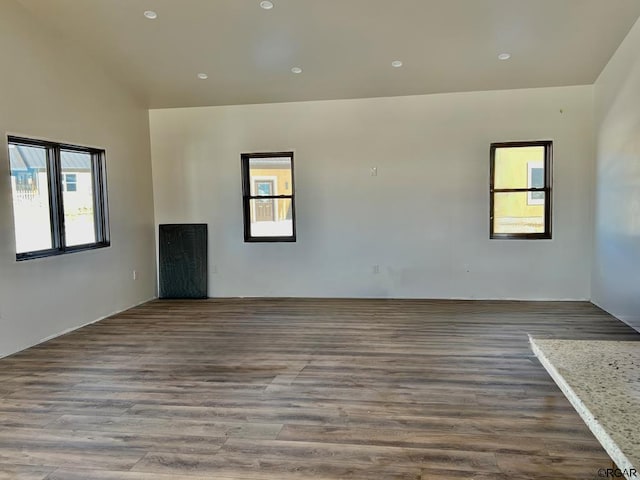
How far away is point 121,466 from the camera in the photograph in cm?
242

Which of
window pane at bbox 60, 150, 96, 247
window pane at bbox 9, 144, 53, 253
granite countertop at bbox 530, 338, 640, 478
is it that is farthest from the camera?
window pane at bbox 60, 150, 96, 247

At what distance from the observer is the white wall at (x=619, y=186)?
15.4ft

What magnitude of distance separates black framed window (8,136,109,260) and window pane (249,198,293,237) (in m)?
2.06

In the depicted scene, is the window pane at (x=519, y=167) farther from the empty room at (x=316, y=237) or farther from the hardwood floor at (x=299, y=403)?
the hardwood floor at (x=299, y=403)

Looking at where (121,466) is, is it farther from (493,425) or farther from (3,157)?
(3,157)

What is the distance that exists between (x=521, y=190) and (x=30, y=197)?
5.94 m

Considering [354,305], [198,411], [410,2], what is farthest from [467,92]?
[198,411]

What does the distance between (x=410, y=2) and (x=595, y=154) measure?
3.33m

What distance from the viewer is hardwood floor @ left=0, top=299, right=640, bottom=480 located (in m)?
2.41

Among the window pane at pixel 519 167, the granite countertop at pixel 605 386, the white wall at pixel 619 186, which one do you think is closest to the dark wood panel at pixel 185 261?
the window pane at pixel 519 167

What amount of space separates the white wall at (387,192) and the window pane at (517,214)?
0.18m

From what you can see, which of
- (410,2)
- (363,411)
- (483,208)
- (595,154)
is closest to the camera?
(363,411)

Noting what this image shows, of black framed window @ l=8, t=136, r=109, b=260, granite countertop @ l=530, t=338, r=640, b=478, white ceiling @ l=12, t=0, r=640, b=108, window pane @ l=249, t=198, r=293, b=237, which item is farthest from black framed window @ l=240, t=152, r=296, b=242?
granite countertop @ l=530, t=338, r=640, b=478

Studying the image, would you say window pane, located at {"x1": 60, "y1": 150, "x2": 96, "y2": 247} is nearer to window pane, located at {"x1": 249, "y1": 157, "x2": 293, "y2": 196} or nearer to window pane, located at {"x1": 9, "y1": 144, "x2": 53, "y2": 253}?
window pane, located at {"x1": 9, "y1": 144, "x2": 53, "y2": 253}
